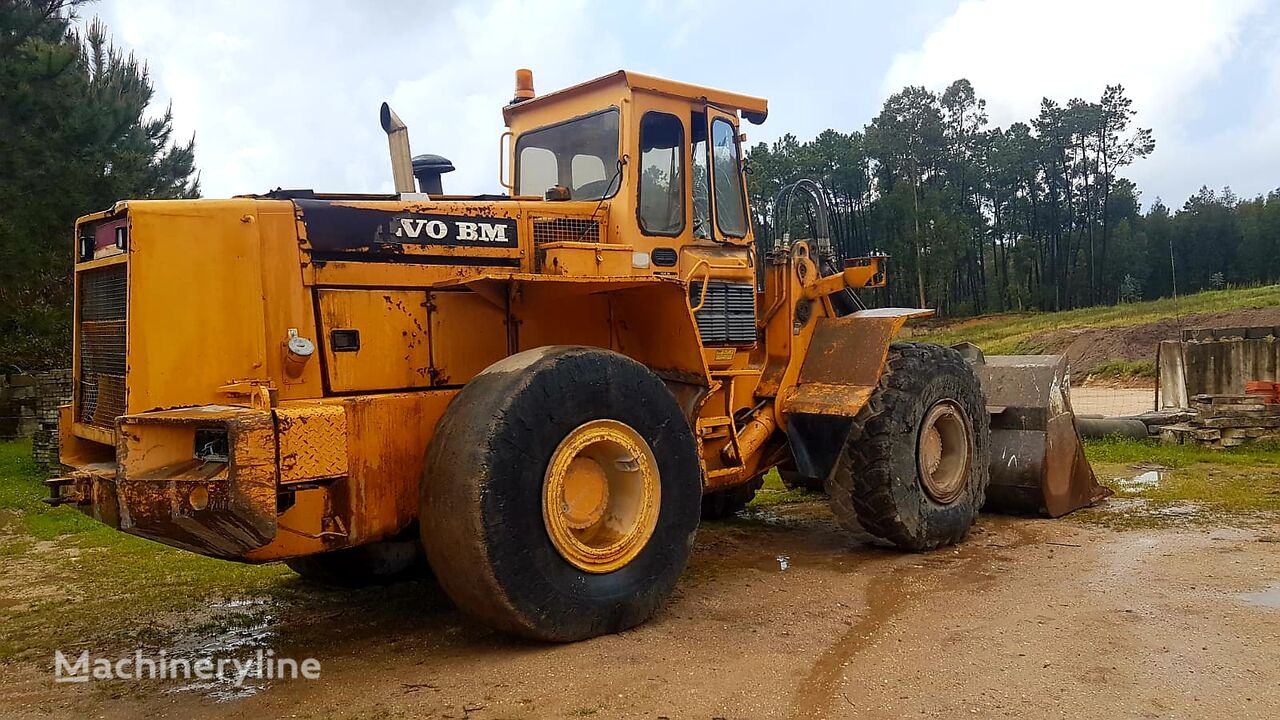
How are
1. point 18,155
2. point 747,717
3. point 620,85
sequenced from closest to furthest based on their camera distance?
1. point 747,717
2. point 620,85
3. point 18,155

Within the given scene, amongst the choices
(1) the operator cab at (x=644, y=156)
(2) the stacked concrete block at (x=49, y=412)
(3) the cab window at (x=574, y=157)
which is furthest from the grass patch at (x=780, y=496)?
(2) the stacked concrete block at (x=49, y=412)

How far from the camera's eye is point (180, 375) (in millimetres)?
4656

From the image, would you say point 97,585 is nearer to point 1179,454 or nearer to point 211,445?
point 211,445

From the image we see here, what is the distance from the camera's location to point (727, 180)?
672 cm

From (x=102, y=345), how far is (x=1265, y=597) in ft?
21.1

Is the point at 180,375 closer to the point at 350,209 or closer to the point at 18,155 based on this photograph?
the point at 350,209

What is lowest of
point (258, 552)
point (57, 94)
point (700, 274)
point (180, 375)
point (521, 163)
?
point (258, 552)

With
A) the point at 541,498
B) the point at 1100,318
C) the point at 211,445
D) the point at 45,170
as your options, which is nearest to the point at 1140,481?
the point at 541,498

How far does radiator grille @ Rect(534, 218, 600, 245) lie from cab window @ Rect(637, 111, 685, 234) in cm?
32

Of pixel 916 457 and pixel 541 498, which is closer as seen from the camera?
pixel 541 498

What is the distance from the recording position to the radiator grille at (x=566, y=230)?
575cm

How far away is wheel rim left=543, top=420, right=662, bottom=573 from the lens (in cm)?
487

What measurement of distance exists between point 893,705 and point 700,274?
308 centimetres

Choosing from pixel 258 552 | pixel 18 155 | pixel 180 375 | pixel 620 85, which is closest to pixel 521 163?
pixel 620 85
